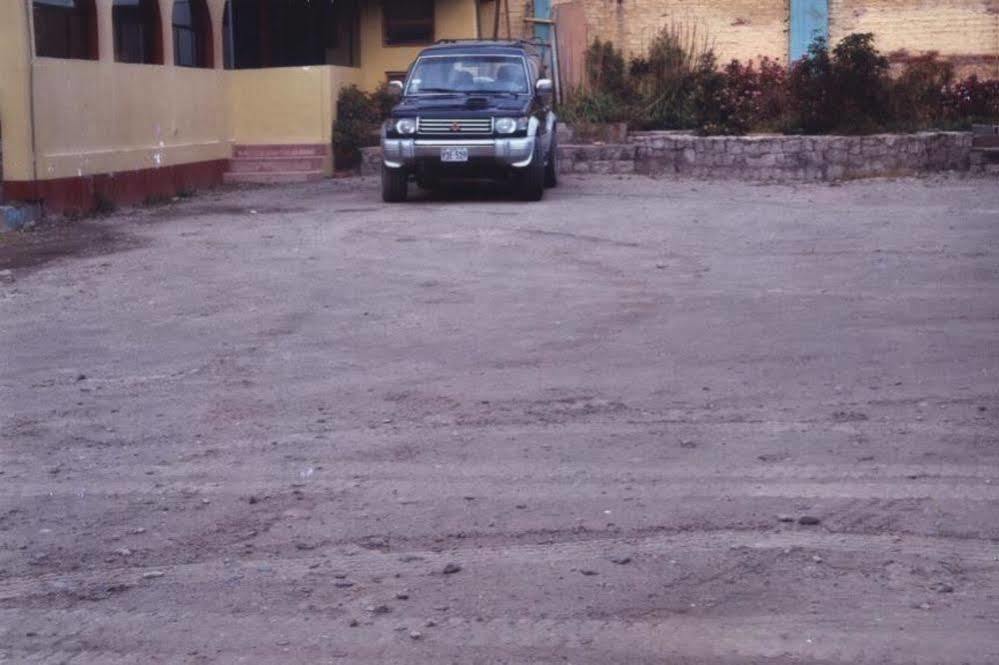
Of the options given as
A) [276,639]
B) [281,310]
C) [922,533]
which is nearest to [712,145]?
[281,310]

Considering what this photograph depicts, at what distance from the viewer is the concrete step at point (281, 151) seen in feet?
72.1

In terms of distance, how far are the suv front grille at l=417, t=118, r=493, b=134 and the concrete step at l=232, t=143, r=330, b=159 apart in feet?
17.7

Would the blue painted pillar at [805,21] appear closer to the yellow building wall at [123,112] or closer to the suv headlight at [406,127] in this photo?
the yellow building wall at [123,112]

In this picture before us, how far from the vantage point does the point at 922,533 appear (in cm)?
535

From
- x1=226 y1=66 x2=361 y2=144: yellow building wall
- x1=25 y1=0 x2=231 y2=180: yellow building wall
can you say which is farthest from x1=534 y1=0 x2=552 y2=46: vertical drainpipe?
x1=25 y1=0 x2=231 y2=180: yellow building wall

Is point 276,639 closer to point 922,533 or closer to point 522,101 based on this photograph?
point 922,533

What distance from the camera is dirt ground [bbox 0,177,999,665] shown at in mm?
4609

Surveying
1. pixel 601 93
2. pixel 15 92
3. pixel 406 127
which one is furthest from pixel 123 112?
pixel 601 93

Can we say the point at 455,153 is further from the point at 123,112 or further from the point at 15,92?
the point at 15,92

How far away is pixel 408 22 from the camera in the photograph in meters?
24.9

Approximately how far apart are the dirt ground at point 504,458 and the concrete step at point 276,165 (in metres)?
9.29

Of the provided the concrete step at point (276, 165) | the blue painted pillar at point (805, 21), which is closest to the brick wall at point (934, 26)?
the blue painted pillar at point (805, 21)

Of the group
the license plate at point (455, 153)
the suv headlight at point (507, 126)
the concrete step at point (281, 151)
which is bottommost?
the license plate at point (455, 153)

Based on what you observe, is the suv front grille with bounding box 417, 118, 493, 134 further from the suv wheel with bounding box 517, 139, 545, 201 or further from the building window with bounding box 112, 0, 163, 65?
the building window with bounding box 112, 0, 163, 65
